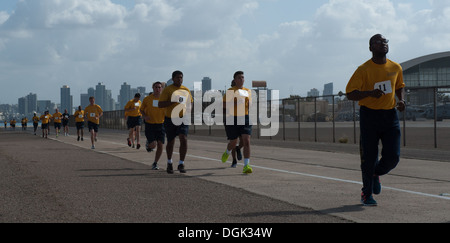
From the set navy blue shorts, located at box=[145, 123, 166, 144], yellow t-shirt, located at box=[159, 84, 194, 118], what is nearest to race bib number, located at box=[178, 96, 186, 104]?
yellow t-shirt, located at box=[159, 84, 194, 118]

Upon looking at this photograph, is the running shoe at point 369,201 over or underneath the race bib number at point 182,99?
underneath

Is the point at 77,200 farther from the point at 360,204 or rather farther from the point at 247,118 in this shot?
the point at 247,118

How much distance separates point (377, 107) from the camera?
6691mm

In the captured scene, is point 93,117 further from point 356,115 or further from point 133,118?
point 356,115

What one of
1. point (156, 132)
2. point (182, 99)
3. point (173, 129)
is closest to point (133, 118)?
point (156, 132)

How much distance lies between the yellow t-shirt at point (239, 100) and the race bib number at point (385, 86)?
4529mm

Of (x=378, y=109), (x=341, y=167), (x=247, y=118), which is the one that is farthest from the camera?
(x=341, y=167)

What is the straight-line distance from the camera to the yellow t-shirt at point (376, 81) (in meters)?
6.67

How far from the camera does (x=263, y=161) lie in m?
13.9

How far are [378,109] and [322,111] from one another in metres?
21.2

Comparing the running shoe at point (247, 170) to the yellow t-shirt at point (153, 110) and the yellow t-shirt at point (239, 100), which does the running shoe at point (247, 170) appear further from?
the yellow t-shirt at point (153, 110)

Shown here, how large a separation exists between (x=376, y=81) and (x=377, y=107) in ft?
0.98

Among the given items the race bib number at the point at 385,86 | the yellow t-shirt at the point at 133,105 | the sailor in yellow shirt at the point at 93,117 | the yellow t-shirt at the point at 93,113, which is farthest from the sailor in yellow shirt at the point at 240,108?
A: the yellow t-shirt at the point at 93,113
